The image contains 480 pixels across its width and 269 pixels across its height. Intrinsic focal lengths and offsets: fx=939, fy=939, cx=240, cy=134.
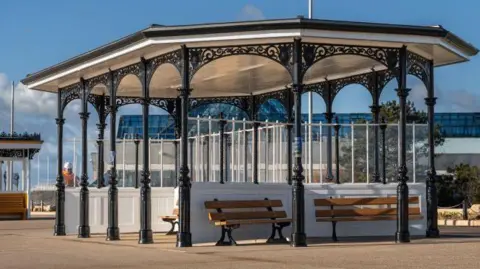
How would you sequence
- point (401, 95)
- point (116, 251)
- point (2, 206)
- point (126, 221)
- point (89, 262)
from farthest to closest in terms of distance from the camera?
point (2, 206)
point (126, 221)
point (401, 95)
point (116, 251)
point (89, 262)

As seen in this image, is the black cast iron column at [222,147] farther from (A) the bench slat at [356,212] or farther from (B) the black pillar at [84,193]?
(B) the black pillar at [84,193]

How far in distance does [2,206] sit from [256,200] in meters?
25.0

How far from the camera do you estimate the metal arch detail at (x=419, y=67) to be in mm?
22253

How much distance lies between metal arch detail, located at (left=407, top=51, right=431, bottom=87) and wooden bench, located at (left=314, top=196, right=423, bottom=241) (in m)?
2.99

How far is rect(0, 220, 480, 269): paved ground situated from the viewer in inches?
604

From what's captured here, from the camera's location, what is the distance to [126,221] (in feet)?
87.2

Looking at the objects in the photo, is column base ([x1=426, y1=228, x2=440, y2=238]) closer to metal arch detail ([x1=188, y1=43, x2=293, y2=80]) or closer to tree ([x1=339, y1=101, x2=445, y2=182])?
tree ([x1=339, y1=101, x2=445, y2=182])

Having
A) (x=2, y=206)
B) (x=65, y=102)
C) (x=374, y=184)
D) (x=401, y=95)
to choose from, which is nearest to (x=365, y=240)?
(x=374, y=184)

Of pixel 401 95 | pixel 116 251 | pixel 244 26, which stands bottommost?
pixel 116 251

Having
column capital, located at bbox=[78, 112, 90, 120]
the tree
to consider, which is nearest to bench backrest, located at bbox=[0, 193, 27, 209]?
column capital, located at bbox=[78, 112, 90, 120]

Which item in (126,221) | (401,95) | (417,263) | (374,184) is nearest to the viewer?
(417,263)

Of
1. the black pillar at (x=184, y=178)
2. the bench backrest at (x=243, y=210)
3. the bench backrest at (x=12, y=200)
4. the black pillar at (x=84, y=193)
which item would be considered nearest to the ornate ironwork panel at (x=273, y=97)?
the black pillar at (x=84, y=193)

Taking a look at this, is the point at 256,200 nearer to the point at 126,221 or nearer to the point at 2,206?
the point at 126,221

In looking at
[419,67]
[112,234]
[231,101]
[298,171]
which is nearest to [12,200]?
[231,101]
